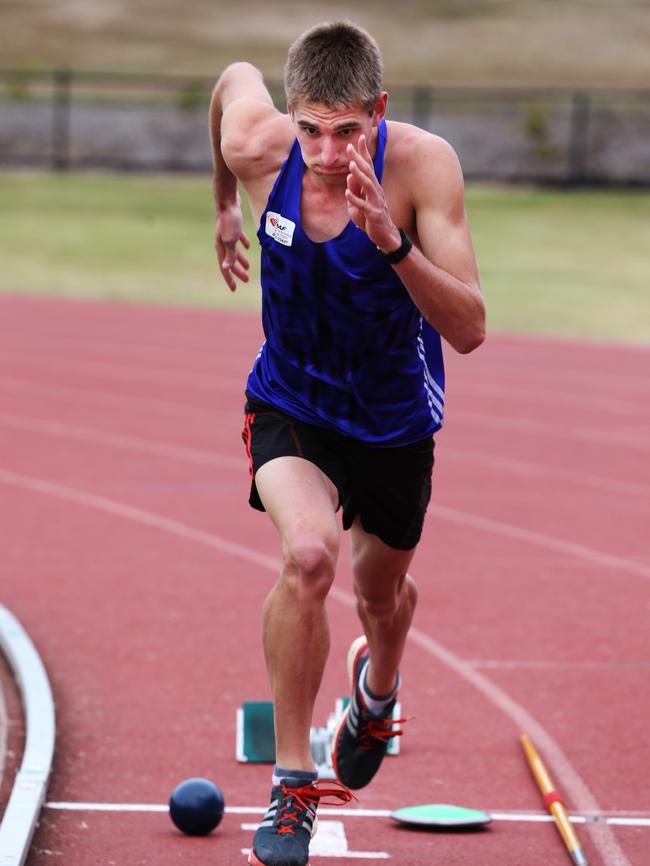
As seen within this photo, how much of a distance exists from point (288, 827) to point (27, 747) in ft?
4.03

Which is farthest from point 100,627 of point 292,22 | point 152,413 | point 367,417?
point 292,22

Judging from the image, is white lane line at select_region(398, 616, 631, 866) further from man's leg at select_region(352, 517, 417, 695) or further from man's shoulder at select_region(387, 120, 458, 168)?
man's shoulder at select_region(387, 120, 458, 168)

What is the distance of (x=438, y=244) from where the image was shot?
13.7ft

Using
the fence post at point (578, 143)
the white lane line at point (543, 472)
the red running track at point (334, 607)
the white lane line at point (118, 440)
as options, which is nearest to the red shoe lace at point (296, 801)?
the red running track at point (334, 607)

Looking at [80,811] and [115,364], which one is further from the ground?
[80,811]

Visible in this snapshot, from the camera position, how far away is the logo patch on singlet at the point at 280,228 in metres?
4.26

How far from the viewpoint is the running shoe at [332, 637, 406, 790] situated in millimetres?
4832

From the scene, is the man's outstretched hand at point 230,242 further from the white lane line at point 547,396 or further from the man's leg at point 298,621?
the white lane line at point 547,396

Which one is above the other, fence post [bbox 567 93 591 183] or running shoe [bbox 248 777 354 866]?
running shoe [bbox 248 777 354 866]

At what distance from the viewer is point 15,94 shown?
130ft

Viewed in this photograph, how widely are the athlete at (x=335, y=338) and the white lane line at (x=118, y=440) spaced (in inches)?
242

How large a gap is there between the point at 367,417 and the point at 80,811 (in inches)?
55.3

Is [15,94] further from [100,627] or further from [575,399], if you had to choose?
[100,627]

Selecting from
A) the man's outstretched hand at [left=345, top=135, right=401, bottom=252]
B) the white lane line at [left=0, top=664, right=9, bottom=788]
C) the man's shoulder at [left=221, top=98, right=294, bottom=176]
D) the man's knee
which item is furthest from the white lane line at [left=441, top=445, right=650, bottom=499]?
the man's outstretched hand at [left=345, top=135, right=401, bottom=252]
